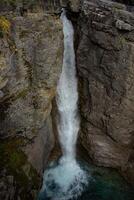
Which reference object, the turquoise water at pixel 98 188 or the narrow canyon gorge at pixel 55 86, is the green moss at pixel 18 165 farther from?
the turquoise water at pixel 98 188

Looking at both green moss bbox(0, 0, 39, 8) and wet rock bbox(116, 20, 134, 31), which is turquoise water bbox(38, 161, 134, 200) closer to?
wet rock bbox(116, 20, 134, 31)

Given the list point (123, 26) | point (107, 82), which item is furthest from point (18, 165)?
point (123, 26)

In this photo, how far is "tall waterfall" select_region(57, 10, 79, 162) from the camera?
60.5 feet

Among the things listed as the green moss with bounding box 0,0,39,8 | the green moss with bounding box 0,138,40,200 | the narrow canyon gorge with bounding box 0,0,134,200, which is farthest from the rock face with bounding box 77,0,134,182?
the green moss with bounding box 0,138,40,200

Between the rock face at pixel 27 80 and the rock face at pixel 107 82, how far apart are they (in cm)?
222

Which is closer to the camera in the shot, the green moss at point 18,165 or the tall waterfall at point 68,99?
the green moss at point 18,165

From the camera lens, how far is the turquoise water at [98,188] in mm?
17250

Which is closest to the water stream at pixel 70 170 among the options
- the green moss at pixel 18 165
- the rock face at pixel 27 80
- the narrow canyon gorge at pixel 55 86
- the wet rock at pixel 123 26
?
the narrow canyon gorge at pixel 55 86

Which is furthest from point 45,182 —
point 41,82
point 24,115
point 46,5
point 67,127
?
point 46,5

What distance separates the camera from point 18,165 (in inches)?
606

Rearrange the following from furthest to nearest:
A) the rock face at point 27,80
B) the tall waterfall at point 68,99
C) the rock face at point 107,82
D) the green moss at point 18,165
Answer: the tall waterfall at point 68,99 → the rock face at point 107,82 → the green moss at point 18,165 → the rock face at point 27,80

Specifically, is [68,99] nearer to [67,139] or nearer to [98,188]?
[67,139]

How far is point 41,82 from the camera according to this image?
51.2 feet

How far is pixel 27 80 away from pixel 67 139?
5831mm
